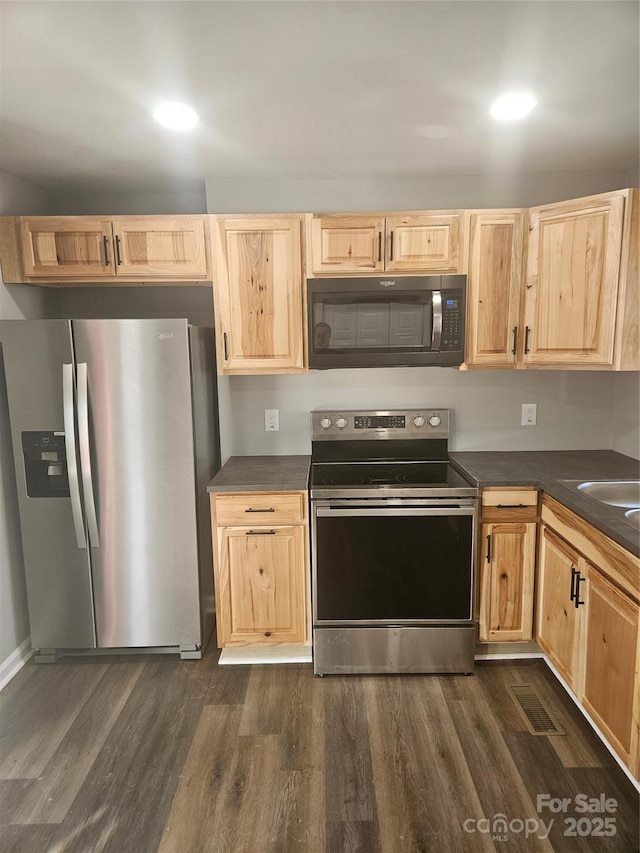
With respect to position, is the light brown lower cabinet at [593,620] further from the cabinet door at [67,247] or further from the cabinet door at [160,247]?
the cabinet door at [67,247]

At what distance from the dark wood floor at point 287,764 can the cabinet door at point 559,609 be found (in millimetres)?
218

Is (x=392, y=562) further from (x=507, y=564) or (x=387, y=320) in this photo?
(x=387, y=320)

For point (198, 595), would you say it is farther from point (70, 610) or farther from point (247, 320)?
point (247, 320)

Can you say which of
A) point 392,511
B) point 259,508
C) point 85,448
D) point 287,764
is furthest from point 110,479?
point 287,764

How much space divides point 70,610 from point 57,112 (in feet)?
7.20

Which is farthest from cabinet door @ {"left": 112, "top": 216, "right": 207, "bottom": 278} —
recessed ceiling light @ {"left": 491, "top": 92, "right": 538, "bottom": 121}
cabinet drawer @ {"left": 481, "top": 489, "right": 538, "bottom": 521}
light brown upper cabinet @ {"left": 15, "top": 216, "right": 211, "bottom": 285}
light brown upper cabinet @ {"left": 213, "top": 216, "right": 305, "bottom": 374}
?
cabinet drawer @ {"left": 481, "top": 489, "right": 538, "bottom": 521}

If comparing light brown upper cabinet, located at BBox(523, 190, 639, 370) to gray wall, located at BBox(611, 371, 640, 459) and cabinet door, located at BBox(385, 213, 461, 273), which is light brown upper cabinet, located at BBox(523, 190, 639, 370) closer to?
cabinet door, located at BBox(385, 213, 461, 273)

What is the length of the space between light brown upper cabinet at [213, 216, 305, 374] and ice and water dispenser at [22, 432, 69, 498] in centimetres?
86

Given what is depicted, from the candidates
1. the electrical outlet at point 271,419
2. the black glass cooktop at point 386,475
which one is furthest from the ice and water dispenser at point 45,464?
the black glass cooktop at point 386,475

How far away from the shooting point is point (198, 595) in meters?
2.71

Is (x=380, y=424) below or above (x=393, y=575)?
above

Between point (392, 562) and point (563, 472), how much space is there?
3.12 feet

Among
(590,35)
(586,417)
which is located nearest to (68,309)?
(590,35)

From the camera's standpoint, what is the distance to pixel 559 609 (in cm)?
236
